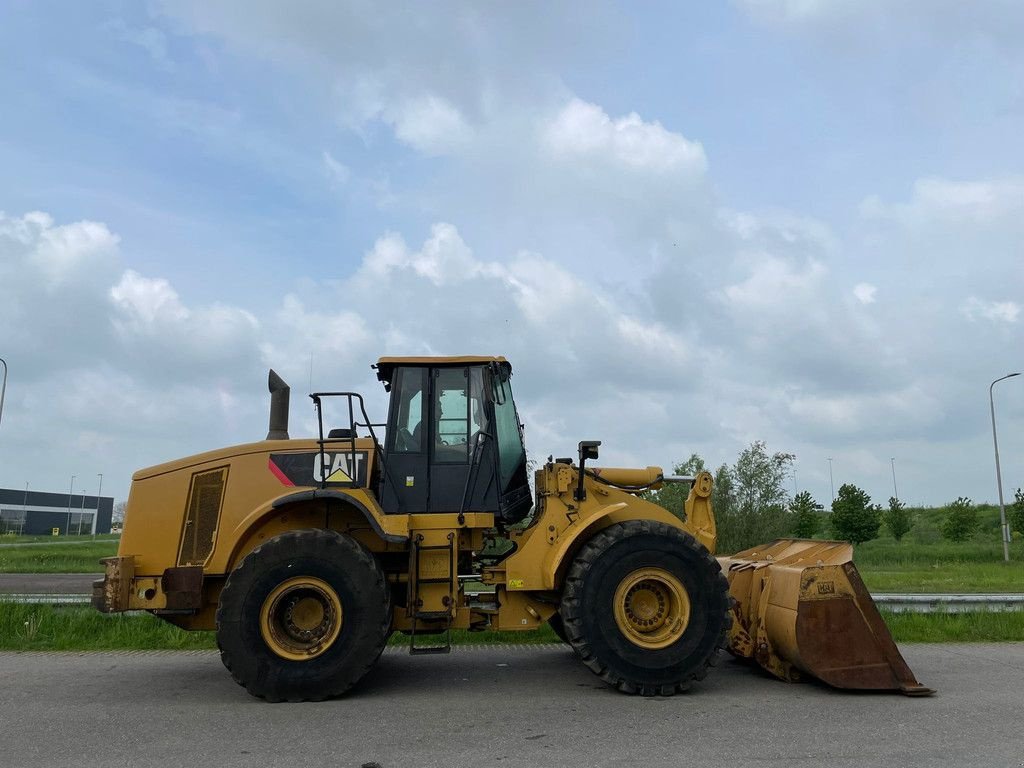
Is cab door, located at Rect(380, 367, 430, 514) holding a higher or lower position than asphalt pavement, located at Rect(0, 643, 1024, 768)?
higher

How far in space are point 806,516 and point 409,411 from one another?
91.8 feet

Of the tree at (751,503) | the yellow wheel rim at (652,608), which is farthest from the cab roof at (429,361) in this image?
the tree at (751,503)

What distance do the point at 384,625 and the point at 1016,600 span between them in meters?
8.04

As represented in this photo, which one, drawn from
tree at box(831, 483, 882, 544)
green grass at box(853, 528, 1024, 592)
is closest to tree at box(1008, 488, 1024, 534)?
green grass at box(853, 528, 1024, 592)

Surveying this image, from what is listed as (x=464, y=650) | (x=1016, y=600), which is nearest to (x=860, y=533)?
(x=1016, y=600)

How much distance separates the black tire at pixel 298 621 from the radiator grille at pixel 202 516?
25.3 inches

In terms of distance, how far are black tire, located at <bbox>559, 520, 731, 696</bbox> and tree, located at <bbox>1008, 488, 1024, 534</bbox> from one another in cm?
3494

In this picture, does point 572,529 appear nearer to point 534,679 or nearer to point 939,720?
point 534,679

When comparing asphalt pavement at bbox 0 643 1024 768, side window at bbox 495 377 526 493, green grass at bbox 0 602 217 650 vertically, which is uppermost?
side window at bbox 495 377 526 493

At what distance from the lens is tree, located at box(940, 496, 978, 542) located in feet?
121

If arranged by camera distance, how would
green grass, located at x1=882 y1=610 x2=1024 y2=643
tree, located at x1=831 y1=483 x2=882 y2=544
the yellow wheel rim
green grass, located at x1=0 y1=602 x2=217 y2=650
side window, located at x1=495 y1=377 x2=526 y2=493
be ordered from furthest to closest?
tree, located at x1=831 y1=483 x2=882 y2=544 < green grass, located at x1=882 y1=610 x2=1024 y2=643 < green grass, located at x1=0 y1=602 x2=217 y2=650 < side window, located at x1=495 y1=377 x2=526 y2=493 < the yellow wheel rim

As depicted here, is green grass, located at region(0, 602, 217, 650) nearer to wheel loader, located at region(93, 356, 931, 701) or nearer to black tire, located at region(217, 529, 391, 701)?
wheel loader, located at region(93, 356, 931, 701)

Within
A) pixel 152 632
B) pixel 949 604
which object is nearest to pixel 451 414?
pixel 152 632

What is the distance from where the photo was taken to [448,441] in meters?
7.24
